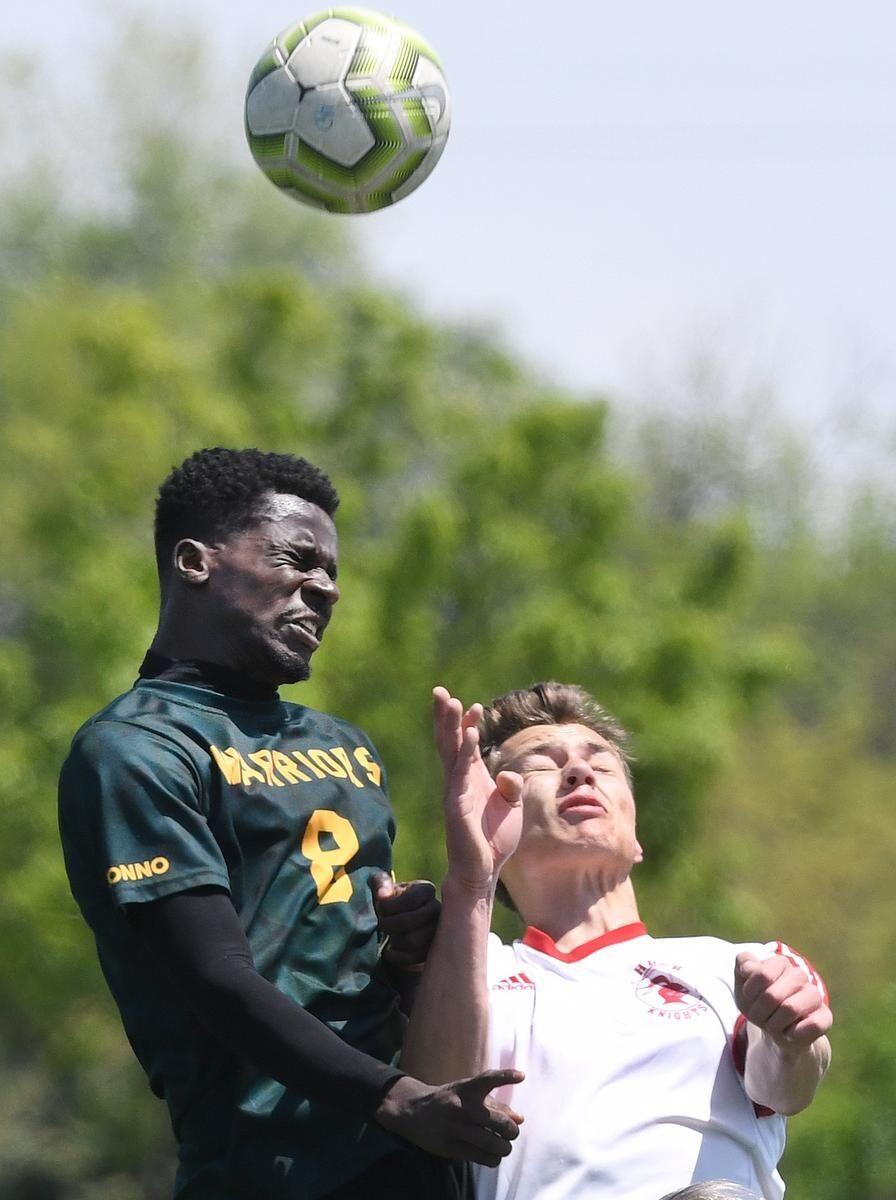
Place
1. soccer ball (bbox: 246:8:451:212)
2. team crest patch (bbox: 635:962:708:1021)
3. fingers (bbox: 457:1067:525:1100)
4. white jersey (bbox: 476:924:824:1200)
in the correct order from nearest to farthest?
fingers (bbox: 457:1067:525:1100), white jersey (bbox: 476:924:824:1200), team crest patch (bbox: 635:962:708:1021), soccer ball (bbox: 246:8:451:212)

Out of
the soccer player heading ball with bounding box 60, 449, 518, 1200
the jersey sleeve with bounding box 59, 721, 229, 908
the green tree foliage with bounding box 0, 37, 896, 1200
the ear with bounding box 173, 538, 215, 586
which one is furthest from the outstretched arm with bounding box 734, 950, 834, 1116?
the green tree foliage with bounding box 0, 37, 896, 1200

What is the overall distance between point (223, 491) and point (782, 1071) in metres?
1.78

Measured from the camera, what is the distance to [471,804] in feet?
12.7

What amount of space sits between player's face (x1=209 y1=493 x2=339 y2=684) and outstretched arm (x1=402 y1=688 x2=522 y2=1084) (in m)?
0.41

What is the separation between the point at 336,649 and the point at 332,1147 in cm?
1278

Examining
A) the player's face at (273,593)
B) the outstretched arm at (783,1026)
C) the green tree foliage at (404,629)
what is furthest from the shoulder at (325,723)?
the green tree foliage at (404,629)

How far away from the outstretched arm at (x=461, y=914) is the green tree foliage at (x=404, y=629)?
11189 mm

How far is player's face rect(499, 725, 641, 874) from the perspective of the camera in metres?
4.58

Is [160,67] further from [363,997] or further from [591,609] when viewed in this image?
[363,997]

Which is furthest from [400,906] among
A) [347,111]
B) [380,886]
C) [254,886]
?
[347,111]

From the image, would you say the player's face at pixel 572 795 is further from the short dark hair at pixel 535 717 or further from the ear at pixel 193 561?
the ear at pixel 193 561

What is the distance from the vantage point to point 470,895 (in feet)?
12.8

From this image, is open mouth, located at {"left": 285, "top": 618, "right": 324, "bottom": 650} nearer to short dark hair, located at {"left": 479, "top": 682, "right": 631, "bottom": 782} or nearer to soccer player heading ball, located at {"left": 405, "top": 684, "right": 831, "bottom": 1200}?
soccer player heading ball, located at {"left": 405, "top": 684, "right": 831, "bottom": 1200}

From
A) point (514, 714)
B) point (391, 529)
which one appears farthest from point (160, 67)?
point (514, 714)
